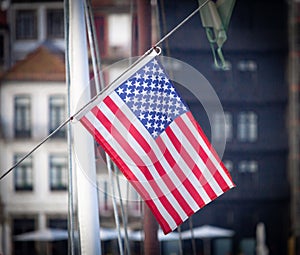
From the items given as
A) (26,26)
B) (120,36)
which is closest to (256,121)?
(120,36)

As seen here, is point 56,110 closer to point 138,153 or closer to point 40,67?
point 40,67

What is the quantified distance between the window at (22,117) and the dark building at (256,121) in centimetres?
363

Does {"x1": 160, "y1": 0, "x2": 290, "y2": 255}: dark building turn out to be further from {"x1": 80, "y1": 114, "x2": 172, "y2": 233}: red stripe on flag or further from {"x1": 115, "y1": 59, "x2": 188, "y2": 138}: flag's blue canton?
{"x1": 80, "y1": 114, "x2": 172, "y2": 233}: red stripe on flag

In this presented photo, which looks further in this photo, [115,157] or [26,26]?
[26,26]

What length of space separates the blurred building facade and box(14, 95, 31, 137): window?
2 cm

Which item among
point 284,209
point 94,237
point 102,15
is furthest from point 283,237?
point 94,237

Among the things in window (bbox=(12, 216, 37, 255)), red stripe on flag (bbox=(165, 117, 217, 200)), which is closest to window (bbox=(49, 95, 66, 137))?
window (bbox=(12, 216, 37, 255))

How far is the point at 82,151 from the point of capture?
6250mm

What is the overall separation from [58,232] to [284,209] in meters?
4.78

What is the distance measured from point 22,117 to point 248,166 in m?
4.80

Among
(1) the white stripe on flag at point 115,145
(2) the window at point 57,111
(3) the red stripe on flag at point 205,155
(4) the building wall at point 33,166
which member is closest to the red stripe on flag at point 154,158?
(1) the white stripe on flag at point 115,145

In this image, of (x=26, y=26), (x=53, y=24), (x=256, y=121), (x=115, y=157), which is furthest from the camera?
(x=256, y=121)

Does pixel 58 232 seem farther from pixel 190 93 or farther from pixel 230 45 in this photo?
pixel 230 45

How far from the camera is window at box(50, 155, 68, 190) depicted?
59.3 ft
